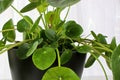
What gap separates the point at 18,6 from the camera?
123 cm

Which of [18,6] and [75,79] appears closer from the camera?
[75,79]

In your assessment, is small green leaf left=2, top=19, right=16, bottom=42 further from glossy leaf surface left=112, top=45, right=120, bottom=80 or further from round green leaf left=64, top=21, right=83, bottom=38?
glossy leaf surface left=112, top=45, right=120, bottom=80

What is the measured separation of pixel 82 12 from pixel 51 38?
82 centimetres

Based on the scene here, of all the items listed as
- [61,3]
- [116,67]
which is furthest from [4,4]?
[116,67]

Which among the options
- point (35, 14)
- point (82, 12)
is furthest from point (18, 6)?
point (82, 12)

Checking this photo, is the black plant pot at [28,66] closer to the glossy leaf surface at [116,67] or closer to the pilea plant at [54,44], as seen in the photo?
the pilea plant at [54,44]

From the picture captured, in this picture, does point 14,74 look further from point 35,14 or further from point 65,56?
point 35,14

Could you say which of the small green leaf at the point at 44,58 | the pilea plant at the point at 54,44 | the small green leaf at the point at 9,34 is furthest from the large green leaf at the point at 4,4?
the small green leaf at the point at 9,34

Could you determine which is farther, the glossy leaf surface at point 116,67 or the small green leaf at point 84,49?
the small green leaf at point 84,49

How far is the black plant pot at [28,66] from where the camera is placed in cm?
50

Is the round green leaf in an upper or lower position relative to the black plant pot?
upper

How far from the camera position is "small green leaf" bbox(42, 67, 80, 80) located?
0.38 meters

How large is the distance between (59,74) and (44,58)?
55 mm

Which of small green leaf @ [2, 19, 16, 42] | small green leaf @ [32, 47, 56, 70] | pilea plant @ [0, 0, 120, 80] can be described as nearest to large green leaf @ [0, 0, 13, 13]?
pilea plant @ [0, 0, 120, 80]
